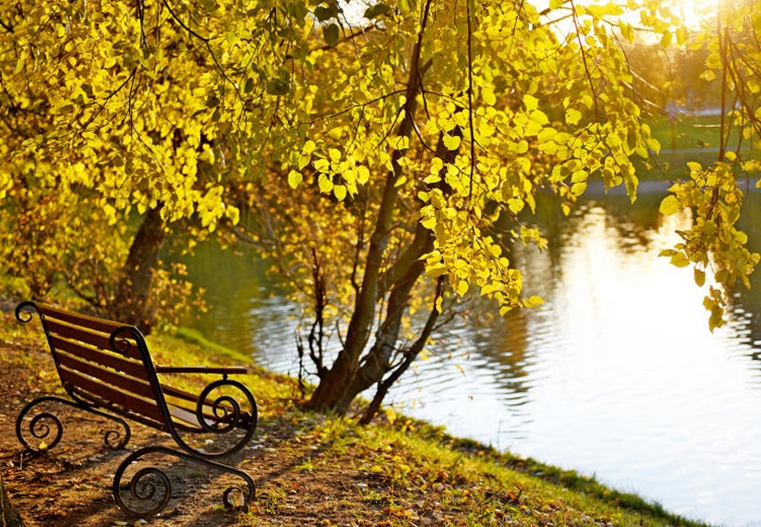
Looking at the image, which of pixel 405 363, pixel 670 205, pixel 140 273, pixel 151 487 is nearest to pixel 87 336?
pixel 151 487

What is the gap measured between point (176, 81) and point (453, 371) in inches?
337

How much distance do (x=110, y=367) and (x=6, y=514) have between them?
1419 millimetres

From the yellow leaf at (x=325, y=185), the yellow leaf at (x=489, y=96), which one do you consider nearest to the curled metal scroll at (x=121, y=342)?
the yellow leaf at (x=325, y=185)

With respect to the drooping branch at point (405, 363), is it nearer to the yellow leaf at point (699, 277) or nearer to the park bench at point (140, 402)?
the park bench at point (140, 402)

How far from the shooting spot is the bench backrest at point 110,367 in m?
5.17

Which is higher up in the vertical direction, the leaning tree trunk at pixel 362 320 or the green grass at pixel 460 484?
the leaning tree trunk at pixel 362 320

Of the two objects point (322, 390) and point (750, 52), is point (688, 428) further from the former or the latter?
point (750, 52)

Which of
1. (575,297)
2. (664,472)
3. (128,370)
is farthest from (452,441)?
(575,297)

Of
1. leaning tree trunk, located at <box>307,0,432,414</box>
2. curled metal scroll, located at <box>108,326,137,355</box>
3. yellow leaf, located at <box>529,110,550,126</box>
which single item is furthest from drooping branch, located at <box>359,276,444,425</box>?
yellow leaf, located at <box>529,110,550,126</box>

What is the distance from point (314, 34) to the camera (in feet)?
36.6

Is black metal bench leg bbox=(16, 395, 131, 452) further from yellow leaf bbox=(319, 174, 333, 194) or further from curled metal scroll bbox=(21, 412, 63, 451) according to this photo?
yellow leaf bbox=(319, 174, 333, 194)

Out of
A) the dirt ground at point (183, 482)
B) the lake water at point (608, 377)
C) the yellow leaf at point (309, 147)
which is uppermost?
the yellow leaf at point (309, 147)

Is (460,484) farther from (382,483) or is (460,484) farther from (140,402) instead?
(140,402)

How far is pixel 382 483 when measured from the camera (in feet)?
21.5
